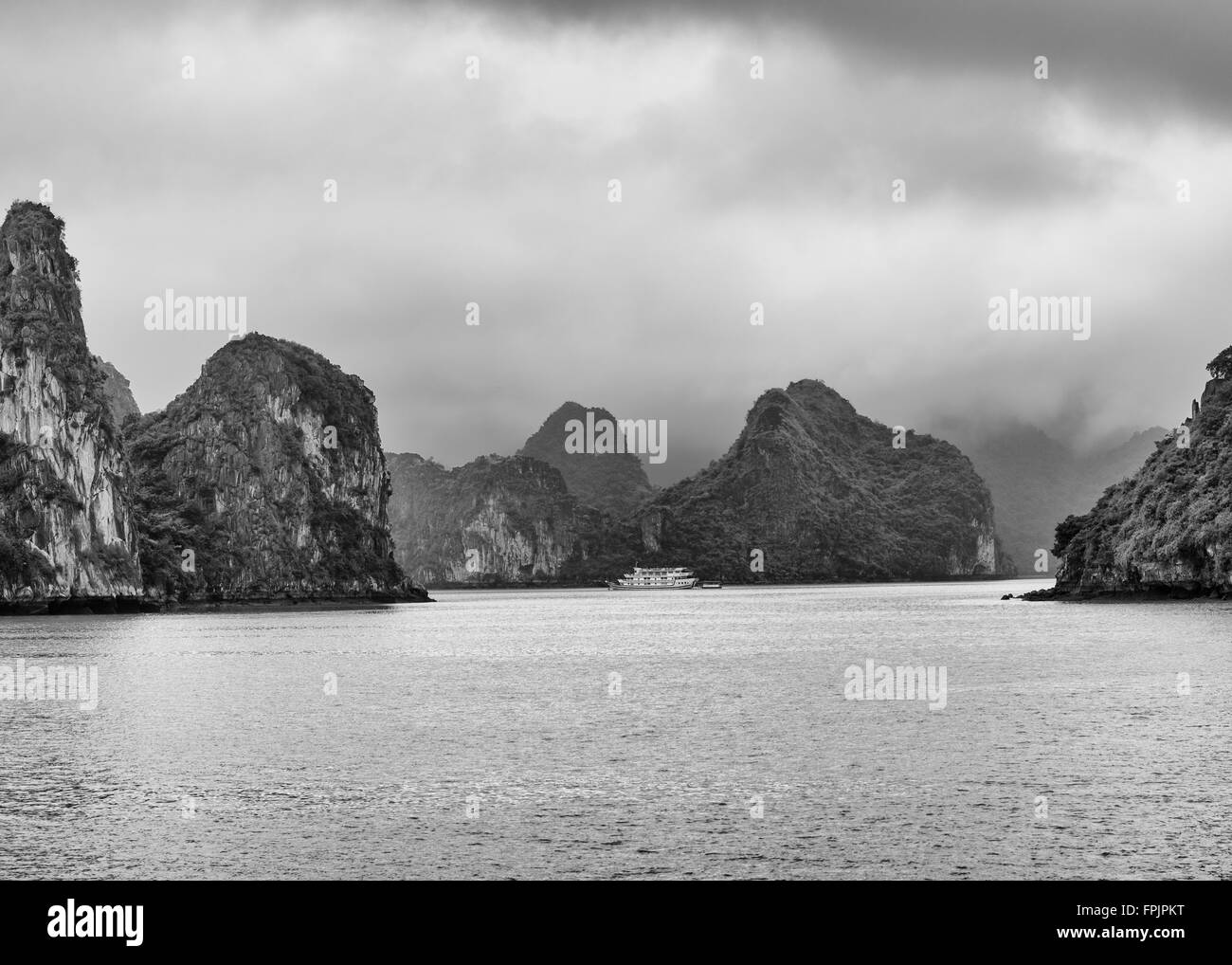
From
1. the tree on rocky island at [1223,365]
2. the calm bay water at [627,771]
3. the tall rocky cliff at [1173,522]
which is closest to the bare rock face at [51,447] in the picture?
the calm bay water at [627,771]

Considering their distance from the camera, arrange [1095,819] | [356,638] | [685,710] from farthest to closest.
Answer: [356,638]
[685,710]
[1095,819]

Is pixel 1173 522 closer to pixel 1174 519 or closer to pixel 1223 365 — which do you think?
pixel 1174 519

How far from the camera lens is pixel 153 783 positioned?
109 ft

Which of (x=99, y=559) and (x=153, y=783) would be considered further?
(x=99, y=559)

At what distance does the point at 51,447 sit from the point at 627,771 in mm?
134328

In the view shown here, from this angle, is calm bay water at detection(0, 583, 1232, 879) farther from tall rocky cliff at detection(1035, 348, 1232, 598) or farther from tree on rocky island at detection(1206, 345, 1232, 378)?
tree on rocky island at detection(1206, 345, 1232, 378)

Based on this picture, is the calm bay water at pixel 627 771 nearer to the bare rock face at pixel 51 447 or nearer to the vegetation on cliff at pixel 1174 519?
the vegetation on cliff at pixel 1174 519

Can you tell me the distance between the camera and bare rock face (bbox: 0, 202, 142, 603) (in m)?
146

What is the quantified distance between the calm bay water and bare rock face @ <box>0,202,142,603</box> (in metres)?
76.2

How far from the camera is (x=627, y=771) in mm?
34906
